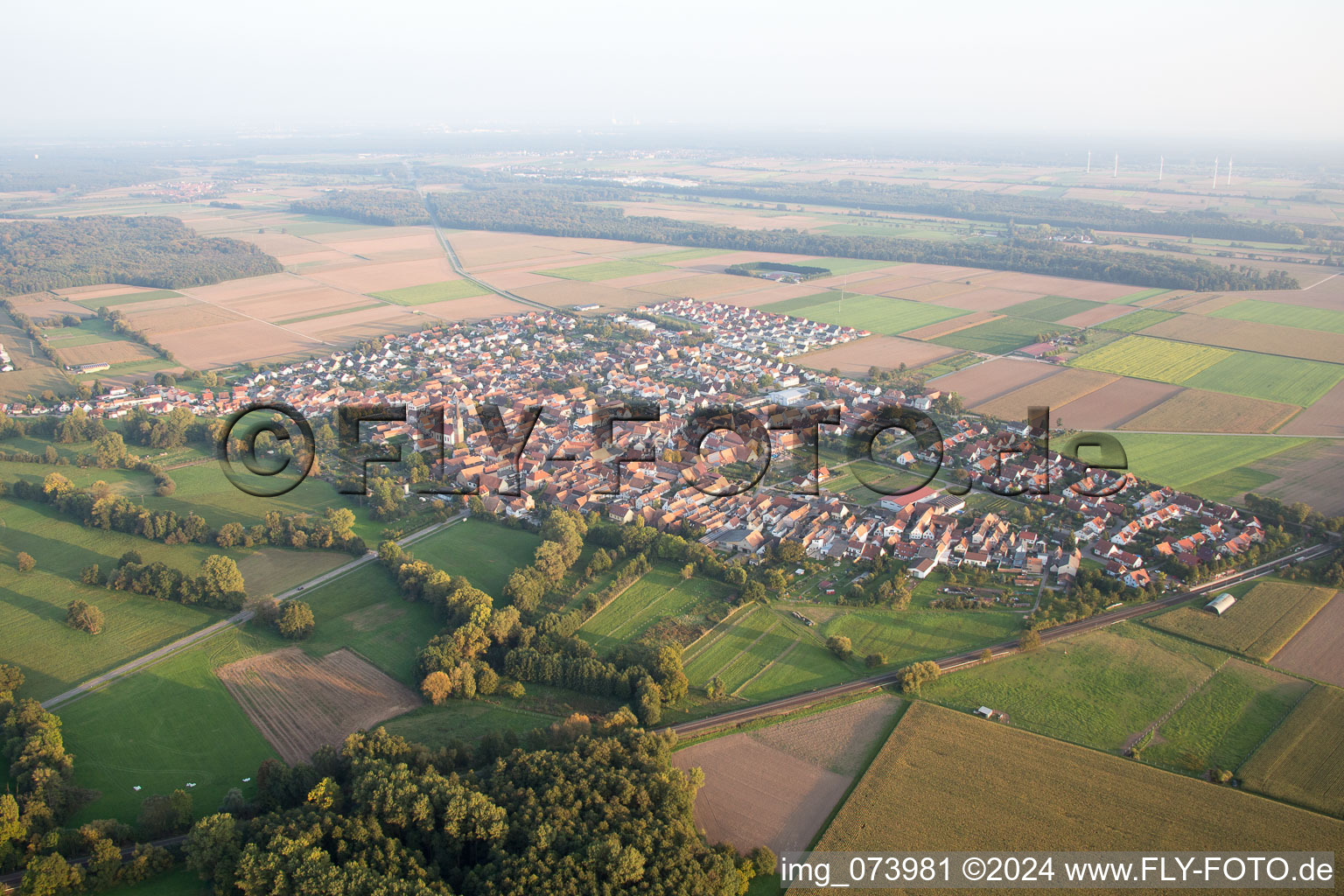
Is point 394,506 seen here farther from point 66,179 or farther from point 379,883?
point 66,179

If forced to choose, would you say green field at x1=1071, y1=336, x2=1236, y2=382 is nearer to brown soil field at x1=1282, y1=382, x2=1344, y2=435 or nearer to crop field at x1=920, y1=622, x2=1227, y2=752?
brown soil field at x1=1282, y1=382, x2=1344, y2=435

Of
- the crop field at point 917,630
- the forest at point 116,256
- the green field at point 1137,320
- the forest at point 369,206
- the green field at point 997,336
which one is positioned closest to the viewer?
the crop field at point 917,630

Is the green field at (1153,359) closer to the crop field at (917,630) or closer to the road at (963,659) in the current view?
the road at (963,659)

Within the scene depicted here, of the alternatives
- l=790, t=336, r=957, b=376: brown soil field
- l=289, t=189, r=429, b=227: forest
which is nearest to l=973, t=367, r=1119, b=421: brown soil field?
l=790, t=336, r=957, b=376: brown soil field

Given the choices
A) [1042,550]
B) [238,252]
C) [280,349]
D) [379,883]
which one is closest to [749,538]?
[1042,550]

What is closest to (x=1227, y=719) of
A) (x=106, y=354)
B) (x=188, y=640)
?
(x=188, y=640)

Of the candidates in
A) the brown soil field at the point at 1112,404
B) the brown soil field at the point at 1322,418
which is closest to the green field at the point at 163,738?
the brown soil field at the point at 1112,404
